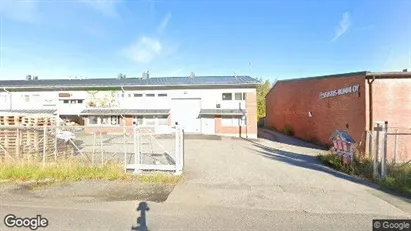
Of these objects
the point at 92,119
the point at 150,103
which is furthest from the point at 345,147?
the point at 92,119

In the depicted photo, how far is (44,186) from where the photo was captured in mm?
6973

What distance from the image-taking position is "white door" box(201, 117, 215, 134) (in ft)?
80.7

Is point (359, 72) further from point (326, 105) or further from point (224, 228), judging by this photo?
point (224, 228)

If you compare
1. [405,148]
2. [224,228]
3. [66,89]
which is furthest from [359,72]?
[66,89]

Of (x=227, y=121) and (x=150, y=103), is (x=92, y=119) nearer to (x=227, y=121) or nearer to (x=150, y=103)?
(x=150, y=103)

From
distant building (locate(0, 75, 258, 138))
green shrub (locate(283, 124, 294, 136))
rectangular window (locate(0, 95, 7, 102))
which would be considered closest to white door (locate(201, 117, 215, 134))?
distant building (locate(0, 75, 258, 138))

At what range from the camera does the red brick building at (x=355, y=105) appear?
44.8 ft

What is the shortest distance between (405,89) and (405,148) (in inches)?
125

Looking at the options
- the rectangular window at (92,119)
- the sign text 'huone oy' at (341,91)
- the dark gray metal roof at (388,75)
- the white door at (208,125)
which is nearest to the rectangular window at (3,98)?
the rectangular window at (92,119)

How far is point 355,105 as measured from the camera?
15234 mm

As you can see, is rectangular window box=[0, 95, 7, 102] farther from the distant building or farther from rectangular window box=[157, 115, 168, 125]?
rectangular window box=[157, 115, 168, 125]

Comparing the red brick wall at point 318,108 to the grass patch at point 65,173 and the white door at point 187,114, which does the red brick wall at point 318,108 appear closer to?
the white door at point 187,114

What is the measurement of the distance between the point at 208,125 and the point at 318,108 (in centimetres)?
980

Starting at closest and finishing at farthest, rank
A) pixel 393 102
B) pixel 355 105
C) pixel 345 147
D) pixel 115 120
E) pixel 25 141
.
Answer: pixel 25 141 → pixel 345 147 → pixel 393 102 → pixel 355 105 → pixel 115 120
